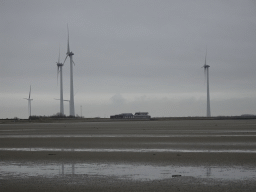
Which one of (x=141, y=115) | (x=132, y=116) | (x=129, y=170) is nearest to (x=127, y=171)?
(x=129, y=170)

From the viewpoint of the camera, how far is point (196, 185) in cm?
809

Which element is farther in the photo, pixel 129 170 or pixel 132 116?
pixel 132 116

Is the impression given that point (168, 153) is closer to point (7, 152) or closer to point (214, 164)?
point (214, 164)

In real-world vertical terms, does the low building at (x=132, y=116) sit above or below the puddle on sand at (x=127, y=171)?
above

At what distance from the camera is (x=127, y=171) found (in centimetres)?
1008

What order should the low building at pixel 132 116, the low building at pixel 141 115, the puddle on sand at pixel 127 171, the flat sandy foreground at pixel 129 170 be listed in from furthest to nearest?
1. the low building at pixel 141 115
2. the low building at pixel 132 116
3. the puddle on sand at pixel 127 171
4. the flat sandy foreground at pixel 129 170

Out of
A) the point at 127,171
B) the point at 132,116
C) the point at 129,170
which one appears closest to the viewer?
the point at 127,171

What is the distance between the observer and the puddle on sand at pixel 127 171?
364 inches

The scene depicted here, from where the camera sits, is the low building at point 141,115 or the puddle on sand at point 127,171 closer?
the puddle on sand at point 127,171

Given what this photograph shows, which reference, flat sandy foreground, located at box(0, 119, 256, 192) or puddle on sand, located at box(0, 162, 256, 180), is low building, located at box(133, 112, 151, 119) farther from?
puddle on sand, located at box(0, 162, 256, 180)

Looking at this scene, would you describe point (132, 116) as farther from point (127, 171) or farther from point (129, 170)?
point (127, 171)

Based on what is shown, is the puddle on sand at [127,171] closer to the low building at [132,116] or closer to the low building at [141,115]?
the low building at [132,116]

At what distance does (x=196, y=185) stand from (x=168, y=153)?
5810 millimetres

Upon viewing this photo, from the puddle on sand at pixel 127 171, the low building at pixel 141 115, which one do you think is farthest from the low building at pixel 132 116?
the puddle on sand at pixel 127 171
